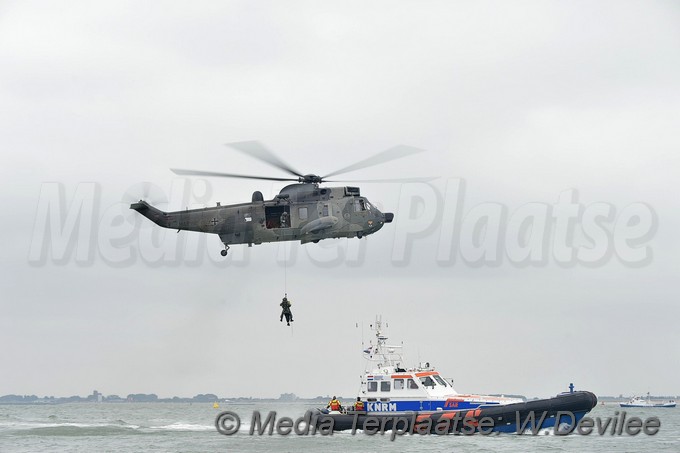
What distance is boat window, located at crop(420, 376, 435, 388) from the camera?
3528cm

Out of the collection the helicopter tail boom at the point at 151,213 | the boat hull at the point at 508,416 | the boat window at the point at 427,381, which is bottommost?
the boat hull at the point at 508,416

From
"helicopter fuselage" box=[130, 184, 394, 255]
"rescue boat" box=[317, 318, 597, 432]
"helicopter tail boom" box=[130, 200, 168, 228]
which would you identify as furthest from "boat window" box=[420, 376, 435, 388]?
"helicopter tail boom" box=[130, 200, 168, 228]

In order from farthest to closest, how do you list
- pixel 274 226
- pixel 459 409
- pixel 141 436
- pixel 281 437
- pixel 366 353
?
1. pixel 141 436
2. pixel 281 437
3. pixel 366 353
4. pixel 459 409
5. pixel 274 226

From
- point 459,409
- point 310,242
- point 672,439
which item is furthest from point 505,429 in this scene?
point 672,439

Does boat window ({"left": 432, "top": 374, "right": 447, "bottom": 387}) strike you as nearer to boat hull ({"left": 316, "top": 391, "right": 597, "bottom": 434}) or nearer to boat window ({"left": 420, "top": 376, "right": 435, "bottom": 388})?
boat window ({"left": 420, "top": 376, "right": 435, "bottom": 388})

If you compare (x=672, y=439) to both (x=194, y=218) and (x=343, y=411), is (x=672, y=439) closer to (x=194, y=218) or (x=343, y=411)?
(x=343, y=411)

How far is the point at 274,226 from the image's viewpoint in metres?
31.9

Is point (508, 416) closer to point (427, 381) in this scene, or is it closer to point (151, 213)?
point (427, 381)

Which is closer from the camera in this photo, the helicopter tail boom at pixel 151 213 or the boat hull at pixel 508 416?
the helicopter tail boom at pixel 151 213

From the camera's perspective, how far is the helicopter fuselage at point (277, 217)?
3178cm

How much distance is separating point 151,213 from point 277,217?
4.76 m

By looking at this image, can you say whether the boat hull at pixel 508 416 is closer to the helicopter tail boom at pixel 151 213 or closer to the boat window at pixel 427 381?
the boat window at pixel 427 381

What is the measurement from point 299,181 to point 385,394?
967 centimetres

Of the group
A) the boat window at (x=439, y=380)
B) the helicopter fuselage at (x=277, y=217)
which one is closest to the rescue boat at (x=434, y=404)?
the boat window at (x=439, y=380)
